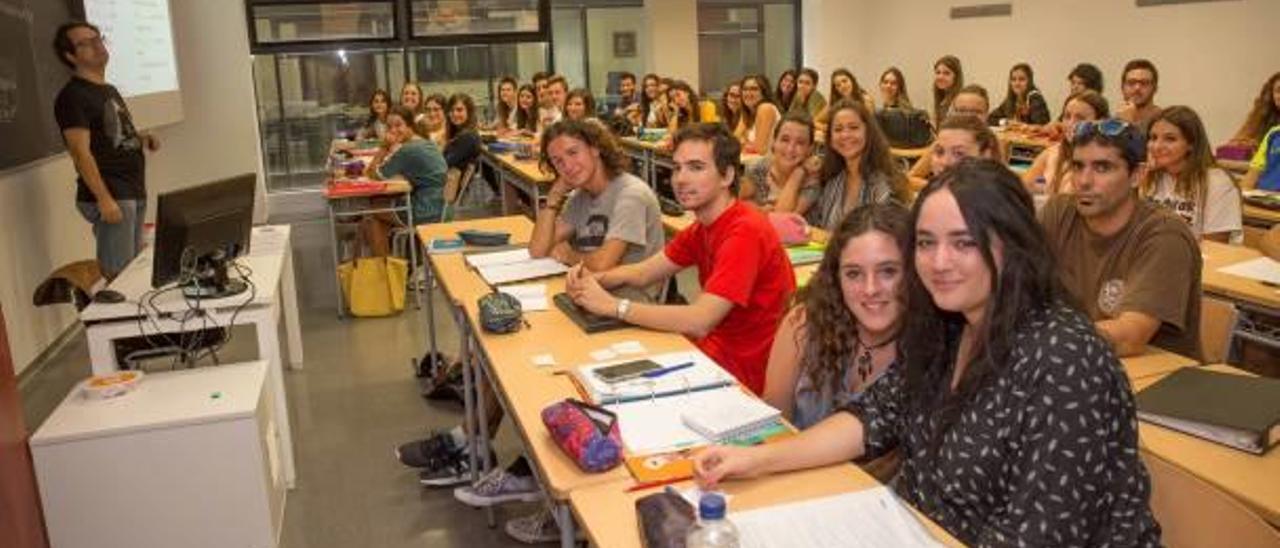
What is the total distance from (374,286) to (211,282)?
2.38 meters

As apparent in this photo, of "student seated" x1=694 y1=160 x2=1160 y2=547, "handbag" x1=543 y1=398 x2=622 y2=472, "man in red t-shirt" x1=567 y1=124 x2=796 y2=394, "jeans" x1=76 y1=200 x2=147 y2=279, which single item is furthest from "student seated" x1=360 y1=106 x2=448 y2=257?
"student seated" x1=694 y1=160 x2=1160 y2=547

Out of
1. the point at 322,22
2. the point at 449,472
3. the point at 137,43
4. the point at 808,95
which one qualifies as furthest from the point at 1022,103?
the point at 137,43

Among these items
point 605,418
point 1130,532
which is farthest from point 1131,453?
point 605,418

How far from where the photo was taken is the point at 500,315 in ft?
9.19

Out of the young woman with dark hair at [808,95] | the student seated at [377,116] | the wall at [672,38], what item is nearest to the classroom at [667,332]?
the student seated at [377,116]

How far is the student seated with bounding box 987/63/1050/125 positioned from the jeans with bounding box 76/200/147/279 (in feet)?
23.8

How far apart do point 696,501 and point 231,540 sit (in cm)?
184

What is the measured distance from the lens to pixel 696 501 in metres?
1.67

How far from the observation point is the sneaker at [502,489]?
3123 mm

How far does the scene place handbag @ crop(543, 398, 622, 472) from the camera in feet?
6.00

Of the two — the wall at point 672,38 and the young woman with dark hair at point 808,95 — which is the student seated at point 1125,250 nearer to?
the young woman with dark hair at point 808,95

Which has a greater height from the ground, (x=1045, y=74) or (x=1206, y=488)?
(x=1045, y=74)

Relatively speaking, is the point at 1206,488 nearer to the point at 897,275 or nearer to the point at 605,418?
the point at 897,275

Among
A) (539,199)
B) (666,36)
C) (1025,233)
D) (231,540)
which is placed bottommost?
(231,540)
